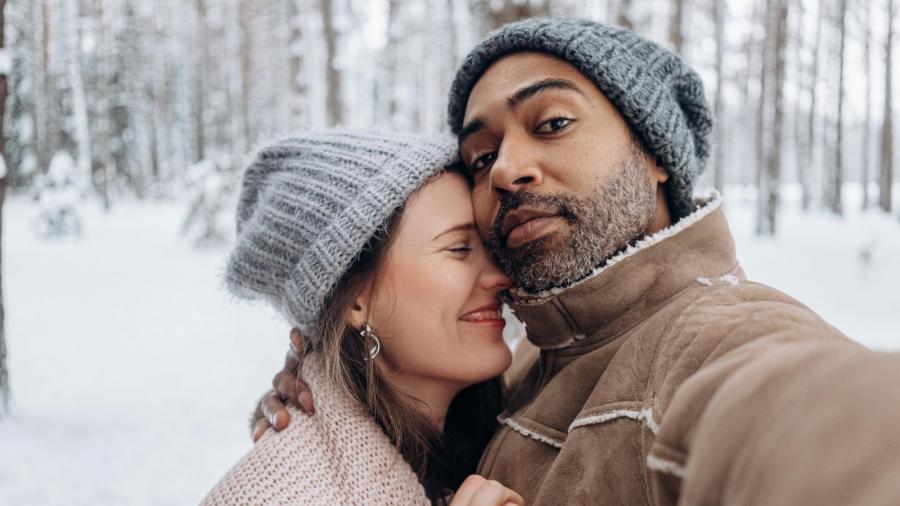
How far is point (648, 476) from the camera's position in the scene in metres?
1.06

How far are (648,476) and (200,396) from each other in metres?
4.96

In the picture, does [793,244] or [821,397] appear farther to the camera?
[793,244]

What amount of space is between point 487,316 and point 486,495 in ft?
2.10

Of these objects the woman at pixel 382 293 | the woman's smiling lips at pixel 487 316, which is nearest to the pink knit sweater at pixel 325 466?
the woman at pixel 382 293

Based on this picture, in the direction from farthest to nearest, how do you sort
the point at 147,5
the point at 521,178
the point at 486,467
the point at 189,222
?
the point at 147,5 → the point at 189,222 → the point at 486,467 → the point at 521,178

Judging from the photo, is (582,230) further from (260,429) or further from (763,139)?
(763,139)

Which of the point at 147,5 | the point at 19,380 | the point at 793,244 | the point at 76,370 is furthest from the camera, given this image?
the point at 147,5

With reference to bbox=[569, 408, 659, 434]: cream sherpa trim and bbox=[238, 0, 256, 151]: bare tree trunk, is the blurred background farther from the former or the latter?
bbox=[569, 408, 659, 434]: cream sherpa trim

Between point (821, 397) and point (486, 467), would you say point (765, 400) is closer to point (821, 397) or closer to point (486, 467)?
point (821, 397)

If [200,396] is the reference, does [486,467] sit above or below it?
above

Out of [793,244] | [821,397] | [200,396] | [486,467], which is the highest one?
[821,397]

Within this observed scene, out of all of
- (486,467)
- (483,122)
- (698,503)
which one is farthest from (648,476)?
(483,122)

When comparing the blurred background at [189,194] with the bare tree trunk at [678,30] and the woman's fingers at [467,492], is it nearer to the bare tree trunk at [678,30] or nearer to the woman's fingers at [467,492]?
the bare tree trunk at [678,30]

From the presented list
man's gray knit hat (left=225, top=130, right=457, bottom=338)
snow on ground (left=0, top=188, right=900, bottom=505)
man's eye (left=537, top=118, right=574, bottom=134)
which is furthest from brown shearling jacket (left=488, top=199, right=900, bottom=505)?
snow on ground (left=0, top=188, right=900, bottom=505)
